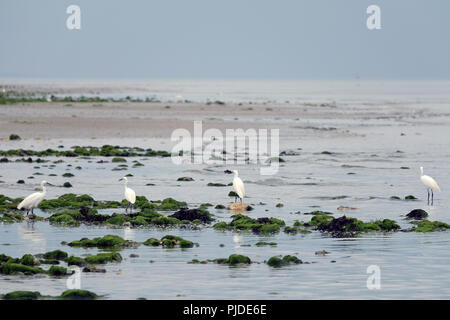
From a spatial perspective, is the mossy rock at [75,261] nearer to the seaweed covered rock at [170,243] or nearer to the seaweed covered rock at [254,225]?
the seaweed covered rock at [170,243]

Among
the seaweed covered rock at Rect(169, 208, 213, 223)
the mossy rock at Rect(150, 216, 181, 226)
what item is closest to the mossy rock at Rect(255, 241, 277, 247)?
the seaweed covered rock at Rect(169, 208, 213, 223)

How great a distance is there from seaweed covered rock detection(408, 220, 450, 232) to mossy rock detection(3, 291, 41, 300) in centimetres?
877

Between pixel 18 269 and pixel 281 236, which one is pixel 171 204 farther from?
pixel 18 269

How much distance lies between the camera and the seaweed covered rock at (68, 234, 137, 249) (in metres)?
16.4

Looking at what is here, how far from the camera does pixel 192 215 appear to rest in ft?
62.8

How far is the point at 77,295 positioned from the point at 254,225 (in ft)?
20.6

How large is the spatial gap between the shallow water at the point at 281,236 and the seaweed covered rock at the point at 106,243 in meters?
0.28

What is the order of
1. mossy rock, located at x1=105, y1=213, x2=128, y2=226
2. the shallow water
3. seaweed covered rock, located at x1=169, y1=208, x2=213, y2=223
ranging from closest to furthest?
the shallow water → mossy rock, located at x1=105, y1=213, x2=128, y2=226 → seaweed covered rock, located at x1=169, y1=208, x2=213, y2=223

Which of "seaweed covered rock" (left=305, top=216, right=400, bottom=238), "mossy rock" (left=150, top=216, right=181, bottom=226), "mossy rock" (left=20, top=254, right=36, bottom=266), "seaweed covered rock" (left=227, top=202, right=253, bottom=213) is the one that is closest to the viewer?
"mossy rock" (left=20, top=254, right=36, bottom=266)

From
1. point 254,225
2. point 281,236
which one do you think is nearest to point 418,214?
point 281,236

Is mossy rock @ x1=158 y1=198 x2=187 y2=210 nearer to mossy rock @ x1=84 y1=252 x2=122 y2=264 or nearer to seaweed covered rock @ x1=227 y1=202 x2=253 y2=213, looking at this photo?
seaweed covered rock @ x1=227 y1=202 x2=253 y2=213

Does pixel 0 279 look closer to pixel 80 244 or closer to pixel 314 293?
pixel 80 244
